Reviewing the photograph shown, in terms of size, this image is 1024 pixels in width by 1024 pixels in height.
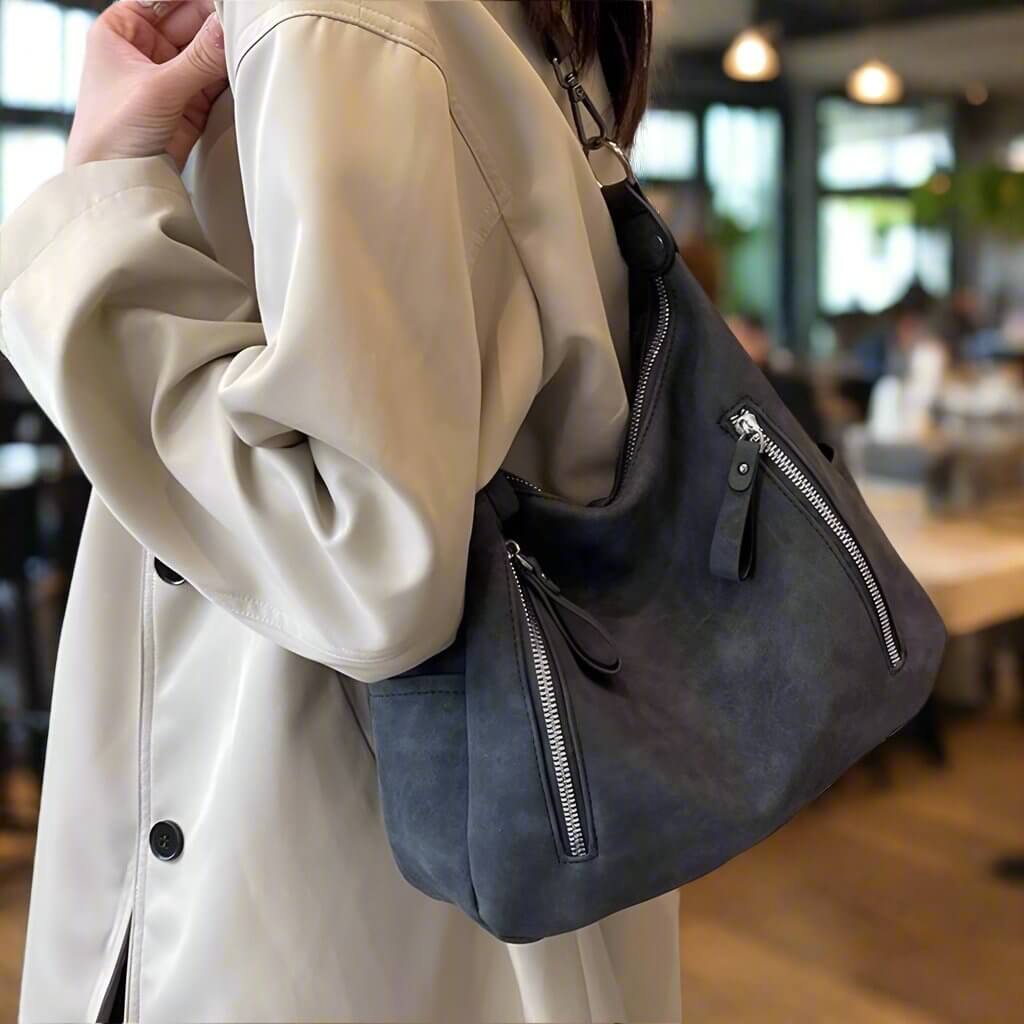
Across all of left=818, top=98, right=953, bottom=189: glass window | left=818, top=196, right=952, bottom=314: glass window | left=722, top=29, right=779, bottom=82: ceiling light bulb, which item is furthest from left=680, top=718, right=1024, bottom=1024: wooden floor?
left=818, top=98, right=953, bottom=189: glass window

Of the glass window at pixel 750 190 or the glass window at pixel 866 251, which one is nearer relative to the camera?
the glass window at pixel 750 190

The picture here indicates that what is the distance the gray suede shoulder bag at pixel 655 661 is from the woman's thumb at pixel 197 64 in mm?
192

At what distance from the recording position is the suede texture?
0.62 metres

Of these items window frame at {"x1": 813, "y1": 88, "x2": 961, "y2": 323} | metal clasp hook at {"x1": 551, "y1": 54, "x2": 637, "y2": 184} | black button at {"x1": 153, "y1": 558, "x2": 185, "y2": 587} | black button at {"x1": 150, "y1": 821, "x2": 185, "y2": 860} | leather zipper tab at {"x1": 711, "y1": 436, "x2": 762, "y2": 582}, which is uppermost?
metal clasp hook at {"x1": 551, "y1": 54, "x2": 637, "y2": 184}

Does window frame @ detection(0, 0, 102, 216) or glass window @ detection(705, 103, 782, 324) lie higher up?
window frame @ detection(0, 0, 102, 216)

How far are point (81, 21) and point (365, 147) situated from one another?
4.63 metres

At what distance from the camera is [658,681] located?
68 centimetres

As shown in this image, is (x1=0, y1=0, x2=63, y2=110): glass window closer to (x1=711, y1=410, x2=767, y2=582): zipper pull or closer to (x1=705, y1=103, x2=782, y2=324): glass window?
(x1=711, y1=410, x2=767, y2=582): zipper pull

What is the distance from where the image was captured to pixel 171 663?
745 millimetres

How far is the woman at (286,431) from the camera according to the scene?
0.60m

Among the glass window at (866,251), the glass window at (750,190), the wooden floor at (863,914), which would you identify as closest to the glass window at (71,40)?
the wooden floor at (863,914)

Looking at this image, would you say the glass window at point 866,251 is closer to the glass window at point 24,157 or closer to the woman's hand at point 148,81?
the glass window at point 24,157

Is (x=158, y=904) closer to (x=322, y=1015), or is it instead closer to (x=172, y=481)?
(x=322, y=1015)

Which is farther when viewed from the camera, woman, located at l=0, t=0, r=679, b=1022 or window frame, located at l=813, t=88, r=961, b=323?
window frame, located at l=813, t=88, r=961, b=323
